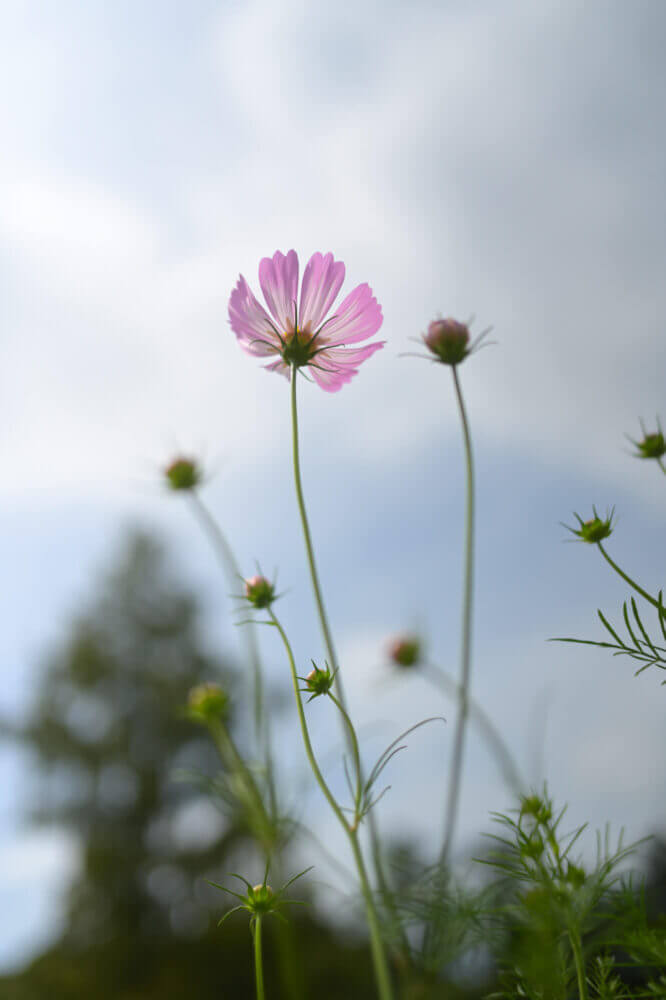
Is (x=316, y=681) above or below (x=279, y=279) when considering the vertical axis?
below

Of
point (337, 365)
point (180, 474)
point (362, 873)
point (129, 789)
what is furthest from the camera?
point (129, 789)

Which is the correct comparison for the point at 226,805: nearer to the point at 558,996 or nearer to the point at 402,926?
the point at 402,926

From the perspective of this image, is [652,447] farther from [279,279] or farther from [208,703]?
[208,703]

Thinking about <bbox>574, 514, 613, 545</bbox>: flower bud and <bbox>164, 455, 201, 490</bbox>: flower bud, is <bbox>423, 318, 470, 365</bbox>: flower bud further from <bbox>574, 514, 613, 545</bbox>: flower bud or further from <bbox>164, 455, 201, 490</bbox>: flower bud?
<bbox>164, 455, 201, 490</bbox>: flower bud

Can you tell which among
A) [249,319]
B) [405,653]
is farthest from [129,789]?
[249,319]

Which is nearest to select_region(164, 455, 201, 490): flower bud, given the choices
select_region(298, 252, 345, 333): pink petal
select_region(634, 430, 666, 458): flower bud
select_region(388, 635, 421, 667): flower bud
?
select_region(388, 635, 421, 667): flower bud

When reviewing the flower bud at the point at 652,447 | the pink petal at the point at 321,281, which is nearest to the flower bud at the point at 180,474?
the pink petal at the point at 321,281

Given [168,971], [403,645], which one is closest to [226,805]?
[403,645]
